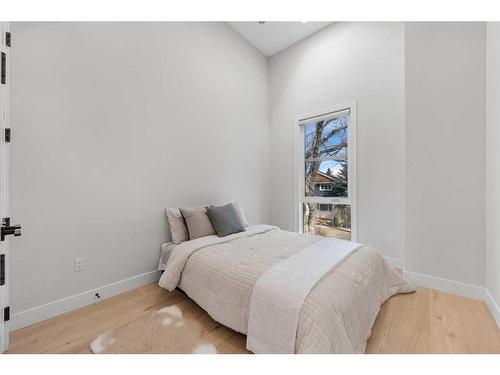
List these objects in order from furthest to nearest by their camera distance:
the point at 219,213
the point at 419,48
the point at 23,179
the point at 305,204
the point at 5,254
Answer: the point at 305,204, the point at 219,213, the point at 419,48, the point at 23,179, the point at 5,254

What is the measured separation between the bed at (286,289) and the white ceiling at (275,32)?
10.2ft

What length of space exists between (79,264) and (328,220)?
10.3 ft

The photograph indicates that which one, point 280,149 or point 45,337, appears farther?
point 280,149

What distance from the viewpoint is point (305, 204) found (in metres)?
3.83

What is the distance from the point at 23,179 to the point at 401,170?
370 cm

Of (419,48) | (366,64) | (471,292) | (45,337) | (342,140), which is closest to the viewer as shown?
(45,337)

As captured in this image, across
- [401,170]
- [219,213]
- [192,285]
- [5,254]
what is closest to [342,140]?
[401,170]

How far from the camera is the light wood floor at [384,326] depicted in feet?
4.97

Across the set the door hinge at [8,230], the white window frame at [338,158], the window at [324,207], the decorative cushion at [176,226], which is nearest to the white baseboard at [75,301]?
the decorative cushion at [176,226]

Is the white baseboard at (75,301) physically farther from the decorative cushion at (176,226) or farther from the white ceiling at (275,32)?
the white ceiling at (275,32)

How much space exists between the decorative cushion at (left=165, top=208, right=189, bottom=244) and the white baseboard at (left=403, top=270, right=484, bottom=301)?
2459mm

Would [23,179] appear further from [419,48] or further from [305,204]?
[419,48]

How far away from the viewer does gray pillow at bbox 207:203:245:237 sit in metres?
2.62

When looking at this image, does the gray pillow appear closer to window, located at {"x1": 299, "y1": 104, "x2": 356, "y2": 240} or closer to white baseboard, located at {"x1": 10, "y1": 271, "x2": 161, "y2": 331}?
white baseboard, located at {"x1": 10, "y1": 271, "x2": 161, "y2": 331}
